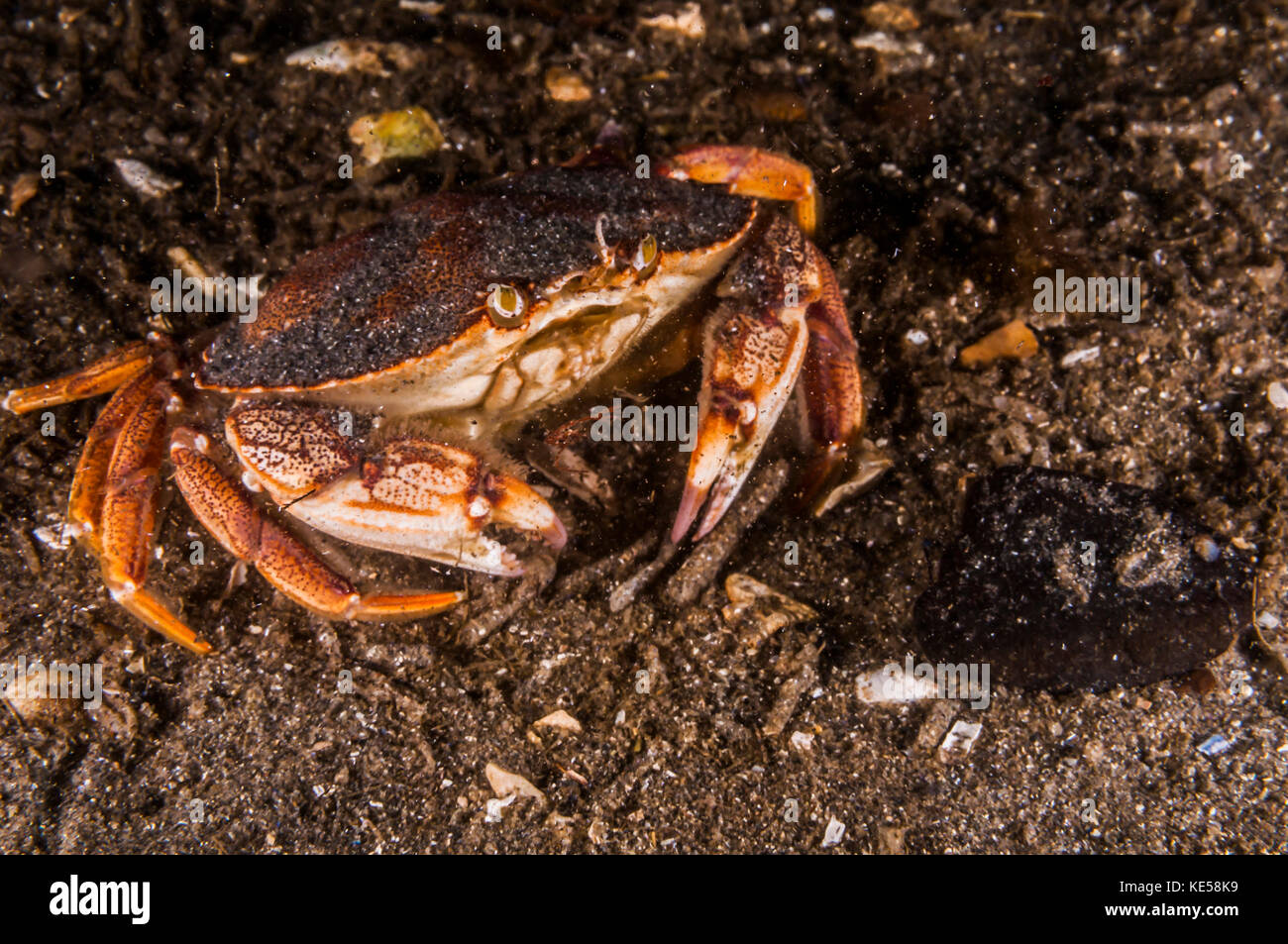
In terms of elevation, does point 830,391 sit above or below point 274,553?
above

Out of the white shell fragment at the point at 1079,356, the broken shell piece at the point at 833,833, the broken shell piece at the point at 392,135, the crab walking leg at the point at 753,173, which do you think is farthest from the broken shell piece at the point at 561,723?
the broken shell piece at the point at 392,135

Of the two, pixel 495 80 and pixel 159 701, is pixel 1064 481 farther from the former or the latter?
pixel 159 701

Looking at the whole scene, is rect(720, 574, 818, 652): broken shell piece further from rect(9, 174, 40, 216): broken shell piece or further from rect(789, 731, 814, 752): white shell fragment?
rect(9, 174, 40, 216): broken shell piece

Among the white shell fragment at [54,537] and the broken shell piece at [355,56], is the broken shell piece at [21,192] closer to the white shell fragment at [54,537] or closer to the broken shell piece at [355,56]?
the broken shell piece at [355,56]

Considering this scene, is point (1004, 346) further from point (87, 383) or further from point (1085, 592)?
point (87, 383)

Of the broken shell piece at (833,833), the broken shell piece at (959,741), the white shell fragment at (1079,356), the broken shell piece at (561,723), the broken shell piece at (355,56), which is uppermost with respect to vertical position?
the broken shell piece at (355,56)

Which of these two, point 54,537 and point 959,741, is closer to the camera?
point 959,741

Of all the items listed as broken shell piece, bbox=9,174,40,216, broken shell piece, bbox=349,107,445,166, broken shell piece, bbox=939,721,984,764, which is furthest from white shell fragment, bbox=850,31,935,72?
broken shell piece, bbox=9,174,40,216

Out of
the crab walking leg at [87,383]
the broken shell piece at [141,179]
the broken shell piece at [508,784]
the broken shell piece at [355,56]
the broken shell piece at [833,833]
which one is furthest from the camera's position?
the broken shell piece at [355,56]

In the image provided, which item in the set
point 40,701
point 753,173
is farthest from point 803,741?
point 40,701
